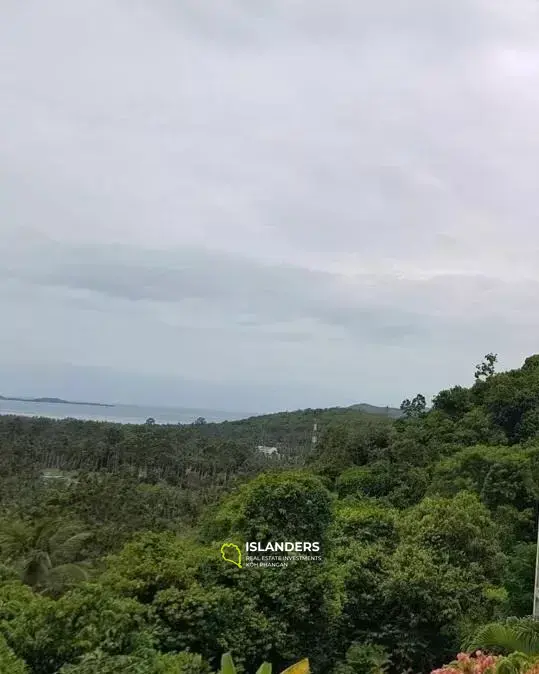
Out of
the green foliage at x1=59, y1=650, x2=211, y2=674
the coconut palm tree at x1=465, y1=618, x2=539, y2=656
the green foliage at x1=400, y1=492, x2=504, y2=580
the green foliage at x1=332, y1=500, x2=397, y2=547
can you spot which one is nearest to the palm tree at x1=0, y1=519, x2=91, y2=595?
the green foliage at x1=332, y1=500, x2=397, y2=547

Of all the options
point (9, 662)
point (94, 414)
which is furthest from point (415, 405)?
point (94, 414)

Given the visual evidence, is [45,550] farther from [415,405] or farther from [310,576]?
[415,405]

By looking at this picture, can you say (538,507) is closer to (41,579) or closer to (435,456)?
(435,456)

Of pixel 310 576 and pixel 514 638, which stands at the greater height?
pixel 514 638

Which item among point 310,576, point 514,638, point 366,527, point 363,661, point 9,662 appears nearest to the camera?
point 514,638

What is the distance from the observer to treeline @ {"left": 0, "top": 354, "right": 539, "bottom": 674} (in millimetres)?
5762

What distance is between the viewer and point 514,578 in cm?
865

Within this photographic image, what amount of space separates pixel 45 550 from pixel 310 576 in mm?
8534

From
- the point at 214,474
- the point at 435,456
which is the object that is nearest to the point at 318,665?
the point at 435,456

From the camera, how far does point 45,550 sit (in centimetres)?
1470

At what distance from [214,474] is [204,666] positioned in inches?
1092

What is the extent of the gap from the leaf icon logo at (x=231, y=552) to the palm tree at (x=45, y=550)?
12.3 feet

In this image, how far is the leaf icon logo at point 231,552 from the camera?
29.5ft

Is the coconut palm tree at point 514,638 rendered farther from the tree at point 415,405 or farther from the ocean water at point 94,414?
the ocean water at point 94,414
